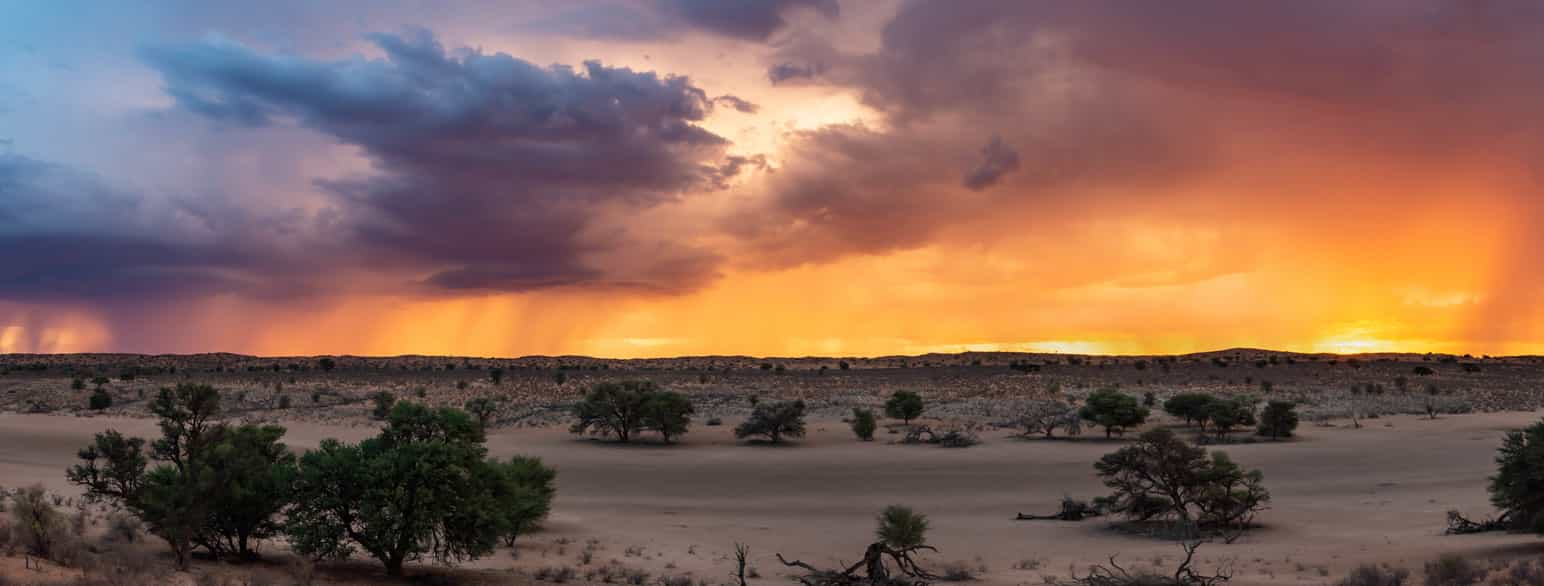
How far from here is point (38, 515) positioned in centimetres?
1650

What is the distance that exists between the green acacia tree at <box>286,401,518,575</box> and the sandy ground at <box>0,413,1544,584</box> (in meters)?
3.13

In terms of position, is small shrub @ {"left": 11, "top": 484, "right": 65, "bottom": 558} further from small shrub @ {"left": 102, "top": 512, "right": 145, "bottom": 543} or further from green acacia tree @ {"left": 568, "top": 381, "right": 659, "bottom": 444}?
green acacia tree @ {"left": 568, "top": 381, "right": 659, "bottom": 444}

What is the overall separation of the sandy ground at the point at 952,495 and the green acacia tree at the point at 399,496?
3126 millimetres

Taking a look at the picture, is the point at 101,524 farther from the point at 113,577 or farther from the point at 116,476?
the point at 113,577

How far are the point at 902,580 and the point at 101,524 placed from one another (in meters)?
17.7

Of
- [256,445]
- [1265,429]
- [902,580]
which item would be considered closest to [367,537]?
[256,445]

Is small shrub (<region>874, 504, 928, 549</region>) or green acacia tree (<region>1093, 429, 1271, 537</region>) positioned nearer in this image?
small shrub (<region>874, 504, 928, 549</region>)

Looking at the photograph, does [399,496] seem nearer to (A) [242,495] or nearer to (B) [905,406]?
(A) [242,495]

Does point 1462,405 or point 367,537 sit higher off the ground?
point 1462,405

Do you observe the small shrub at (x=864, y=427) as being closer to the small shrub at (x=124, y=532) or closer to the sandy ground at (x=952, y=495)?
→ the sandy ground at (x=952, y=495)

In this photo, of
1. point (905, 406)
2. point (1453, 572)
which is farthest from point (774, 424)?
point (1453, 572)

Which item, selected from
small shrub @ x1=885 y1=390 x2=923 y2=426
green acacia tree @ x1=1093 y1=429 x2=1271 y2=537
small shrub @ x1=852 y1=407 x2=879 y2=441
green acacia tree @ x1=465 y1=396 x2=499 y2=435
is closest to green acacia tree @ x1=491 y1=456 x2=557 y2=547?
green acacia tree @ x1=1093 y1=429 x2=1271 y2=537

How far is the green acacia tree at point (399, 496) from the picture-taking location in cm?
1759

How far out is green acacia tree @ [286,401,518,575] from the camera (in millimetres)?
17594
